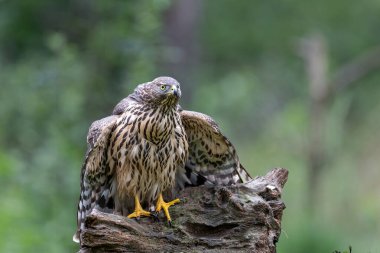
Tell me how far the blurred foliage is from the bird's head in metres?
2.53

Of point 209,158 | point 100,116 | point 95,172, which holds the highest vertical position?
point 100,116

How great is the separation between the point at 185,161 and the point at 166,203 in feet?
1.75

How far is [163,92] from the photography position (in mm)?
7941

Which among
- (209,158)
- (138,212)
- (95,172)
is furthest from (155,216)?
(209,158)

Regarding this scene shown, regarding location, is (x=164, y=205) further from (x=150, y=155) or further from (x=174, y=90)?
(x=174, y=90)

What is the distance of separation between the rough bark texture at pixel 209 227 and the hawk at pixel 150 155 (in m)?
0.34

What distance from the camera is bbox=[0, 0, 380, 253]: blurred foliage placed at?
12617mm

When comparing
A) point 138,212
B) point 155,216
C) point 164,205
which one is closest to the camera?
point 155,216

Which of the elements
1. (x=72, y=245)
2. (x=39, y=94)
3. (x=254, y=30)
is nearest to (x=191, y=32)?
Result: (x=39, y=94)

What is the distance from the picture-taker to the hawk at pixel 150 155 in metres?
8.08

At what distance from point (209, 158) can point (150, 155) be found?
542mm

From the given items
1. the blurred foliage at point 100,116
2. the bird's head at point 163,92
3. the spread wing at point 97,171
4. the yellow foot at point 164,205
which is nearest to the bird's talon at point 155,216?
the yellow foot at point 164,205

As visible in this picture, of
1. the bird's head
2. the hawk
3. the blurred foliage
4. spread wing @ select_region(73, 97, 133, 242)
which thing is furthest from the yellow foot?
the blurred foliage

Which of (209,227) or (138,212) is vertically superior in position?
(138,212)
